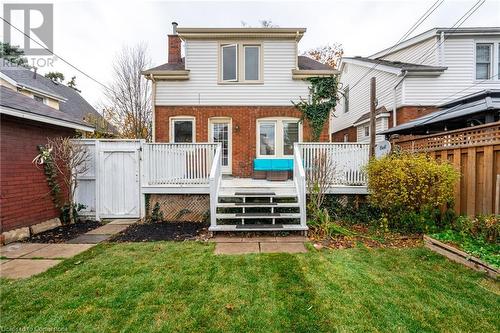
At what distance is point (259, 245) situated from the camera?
5020mm

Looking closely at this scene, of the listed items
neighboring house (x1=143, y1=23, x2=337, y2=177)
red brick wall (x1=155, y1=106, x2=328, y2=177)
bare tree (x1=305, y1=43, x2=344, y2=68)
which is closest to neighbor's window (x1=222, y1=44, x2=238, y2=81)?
neighboring house (x1=143, y1=23, x2=337, y2=177)

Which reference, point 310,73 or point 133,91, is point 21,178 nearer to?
point 310,73

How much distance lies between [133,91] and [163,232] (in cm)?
1297

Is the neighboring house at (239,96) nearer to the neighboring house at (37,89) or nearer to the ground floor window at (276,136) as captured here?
the ground floor window at (276,136)

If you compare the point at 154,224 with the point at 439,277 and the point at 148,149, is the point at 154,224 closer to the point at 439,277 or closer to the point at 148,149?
the point at 148,149

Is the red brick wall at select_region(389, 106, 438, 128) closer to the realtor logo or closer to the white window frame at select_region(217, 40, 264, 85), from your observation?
the white window frame at select_region(217, 40, 264, 85)

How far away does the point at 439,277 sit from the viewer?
3.56 metres

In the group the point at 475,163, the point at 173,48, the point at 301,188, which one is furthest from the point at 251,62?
the point at 475,163

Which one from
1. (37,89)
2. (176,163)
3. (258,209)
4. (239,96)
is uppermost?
(37,89)

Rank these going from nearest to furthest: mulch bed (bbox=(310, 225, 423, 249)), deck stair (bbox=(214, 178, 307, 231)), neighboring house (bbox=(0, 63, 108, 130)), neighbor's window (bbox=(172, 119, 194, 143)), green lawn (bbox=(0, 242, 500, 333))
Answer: green lawn (bbox=(0, 242, 500, 333)), mulch bed (bbox=(310, 225, 423, 249)), deck stair (bbox=(214, 178, 307, 231)), neighbor's window (bbox=(172, 119, 194, 143)), neighboring house (bbox=(0, 63, 108, 130))

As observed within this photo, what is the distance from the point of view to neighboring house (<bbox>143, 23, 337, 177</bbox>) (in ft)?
32.2

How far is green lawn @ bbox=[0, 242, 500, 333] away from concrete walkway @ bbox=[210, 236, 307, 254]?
1.03 feet

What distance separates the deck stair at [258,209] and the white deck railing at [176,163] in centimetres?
86

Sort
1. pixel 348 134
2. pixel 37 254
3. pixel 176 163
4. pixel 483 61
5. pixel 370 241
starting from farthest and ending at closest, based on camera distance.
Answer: pixel 348 134, pixel 483 61, pixel 176 163, pixel 370 241, pixel 37 254
